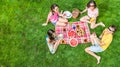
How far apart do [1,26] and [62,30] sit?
1.60 meters

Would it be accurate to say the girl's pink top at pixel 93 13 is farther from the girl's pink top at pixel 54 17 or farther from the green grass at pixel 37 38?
the girl's pink top at pixel 54 17

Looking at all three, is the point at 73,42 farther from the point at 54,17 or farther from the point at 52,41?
the point at 54,17

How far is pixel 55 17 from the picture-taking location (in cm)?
859

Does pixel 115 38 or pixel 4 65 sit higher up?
pixel 115 38

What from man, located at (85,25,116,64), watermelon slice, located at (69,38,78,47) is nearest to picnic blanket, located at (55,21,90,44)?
watermelon slice, located at (69,38,78,47)

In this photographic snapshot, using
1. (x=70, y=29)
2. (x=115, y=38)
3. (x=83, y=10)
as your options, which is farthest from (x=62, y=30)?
(x=115, y=38)

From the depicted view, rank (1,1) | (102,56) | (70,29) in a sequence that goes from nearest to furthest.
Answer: (102,56), (70,29), (1,1)

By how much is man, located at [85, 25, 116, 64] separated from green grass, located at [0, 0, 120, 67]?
0.10m

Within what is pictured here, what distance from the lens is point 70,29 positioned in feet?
27.7

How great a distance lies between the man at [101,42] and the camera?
7.99 m

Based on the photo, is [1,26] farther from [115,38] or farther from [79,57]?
[115,38]

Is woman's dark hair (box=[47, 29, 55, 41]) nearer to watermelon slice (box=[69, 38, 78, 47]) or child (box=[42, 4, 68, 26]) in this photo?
child (box=[42, 4, 68, 26])

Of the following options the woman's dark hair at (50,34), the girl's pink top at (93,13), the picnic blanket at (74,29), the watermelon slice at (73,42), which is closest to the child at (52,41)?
the woman's dark hair at (50,34)

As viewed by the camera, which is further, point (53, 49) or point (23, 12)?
point (23, 12)
